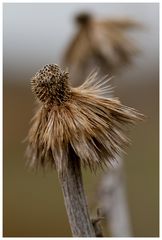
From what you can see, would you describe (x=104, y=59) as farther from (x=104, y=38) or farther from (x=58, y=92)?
(x=58, y=92)

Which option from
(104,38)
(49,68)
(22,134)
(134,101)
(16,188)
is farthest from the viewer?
(134,101)

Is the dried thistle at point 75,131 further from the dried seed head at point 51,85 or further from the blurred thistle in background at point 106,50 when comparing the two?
the blurred thistle in background at point 106,50

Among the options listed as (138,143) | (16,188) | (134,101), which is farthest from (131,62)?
(134,101)

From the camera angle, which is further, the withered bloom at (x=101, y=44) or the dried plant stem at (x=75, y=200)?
the withered bloom at (x=101, y=44)

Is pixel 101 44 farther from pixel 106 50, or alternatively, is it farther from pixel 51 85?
pixel 51 85

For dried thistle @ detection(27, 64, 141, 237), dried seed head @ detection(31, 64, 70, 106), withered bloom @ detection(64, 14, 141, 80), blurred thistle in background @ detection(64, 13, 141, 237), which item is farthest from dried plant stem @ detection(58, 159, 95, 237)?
withered bloom @ detection(64, 14, 141, 80)

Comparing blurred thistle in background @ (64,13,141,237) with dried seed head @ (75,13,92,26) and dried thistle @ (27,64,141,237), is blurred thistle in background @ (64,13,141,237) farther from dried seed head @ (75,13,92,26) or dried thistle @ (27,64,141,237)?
dried thistle @ (27,64,141,237)

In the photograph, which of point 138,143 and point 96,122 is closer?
point 96,122

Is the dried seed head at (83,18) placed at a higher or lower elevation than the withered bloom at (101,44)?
higher

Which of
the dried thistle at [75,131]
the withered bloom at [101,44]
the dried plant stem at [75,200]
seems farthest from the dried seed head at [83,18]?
the dried plant stem at [75,200]
